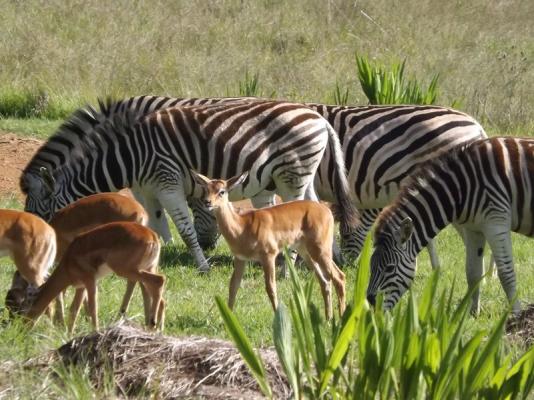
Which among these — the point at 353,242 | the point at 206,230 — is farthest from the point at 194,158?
the point at 353,242

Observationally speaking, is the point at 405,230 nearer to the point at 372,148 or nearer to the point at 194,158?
the point at 372,148

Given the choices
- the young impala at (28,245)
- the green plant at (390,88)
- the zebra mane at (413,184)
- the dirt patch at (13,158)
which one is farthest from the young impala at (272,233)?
the green plant at (390,88)

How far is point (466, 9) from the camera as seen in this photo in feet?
98.2

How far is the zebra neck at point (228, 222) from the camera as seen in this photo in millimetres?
10078

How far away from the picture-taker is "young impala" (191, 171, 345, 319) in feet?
33.1

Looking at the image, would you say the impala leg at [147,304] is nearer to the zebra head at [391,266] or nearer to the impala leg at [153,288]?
the impala leg at [153,288]

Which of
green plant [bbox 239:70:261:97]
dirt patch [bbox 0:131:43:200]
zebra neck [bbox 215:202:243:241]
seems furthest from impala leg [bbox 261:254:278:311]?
green plant [bbox 239:70:261:97]

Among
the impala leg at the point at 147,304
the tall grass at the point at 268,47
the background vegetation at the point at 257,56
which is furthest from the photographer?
the tall grass at the point at 268,47

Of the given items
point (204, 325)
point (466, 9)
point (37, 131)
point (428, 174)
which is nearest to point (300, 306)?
point (204, 325)

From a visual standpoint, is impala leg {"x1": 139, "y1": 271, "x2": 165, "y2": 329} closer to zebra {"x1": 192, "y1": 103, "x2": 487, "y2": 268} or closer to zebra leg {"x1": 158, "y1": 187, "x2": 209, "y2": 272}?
zebra leg {"x1": 158, "y1": 187, "x2": 209, "y2": 272}

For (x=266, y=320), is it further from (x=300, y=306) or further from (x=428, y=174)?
(x=300, y=306)

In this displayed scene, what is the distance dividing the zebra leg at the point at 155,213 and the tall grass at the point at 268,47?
6161 mm

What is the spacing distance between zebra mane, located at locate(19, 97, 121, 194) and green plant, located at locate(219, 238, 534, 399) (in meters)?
6.97

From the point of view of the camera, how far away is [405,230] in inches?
408
